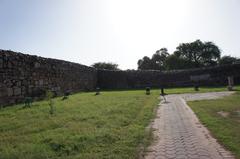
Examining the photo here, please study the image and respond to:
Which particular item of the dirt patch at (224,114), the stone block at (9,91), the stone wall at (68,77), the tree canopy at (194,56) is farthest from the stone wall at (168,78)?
the tree canopy at (194,56)

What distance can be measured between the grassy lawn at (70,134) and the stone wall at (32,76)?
8.12ft

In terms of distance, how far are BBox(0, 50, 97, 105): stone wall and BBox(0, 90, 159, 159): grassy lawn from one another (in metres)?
2.47

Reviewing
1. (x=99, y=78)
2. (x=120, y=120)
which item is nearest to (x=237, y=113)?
(x=120, y=120)

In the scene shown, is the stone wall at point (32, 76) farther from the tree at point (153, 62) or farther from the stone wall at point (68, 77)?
the tree at point (153, 62)

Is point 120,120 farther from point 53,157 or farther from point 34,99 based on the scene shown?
point 34,99

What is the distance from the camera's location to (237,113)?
10484mm

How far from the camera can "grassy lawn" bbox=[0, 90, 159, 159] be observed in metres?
5.57

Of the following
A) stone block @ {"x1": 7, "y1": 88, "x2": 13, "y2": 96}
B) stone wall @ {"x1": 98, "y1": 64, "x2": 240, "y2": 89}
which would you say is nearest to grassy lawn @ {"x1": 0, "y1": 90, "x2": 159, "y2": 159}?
stone block @ {"x1": 7, "y1": 88, "x2": 13, "y2": 96}

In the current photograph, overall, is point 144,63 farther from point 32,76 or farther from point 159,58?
point 32,76

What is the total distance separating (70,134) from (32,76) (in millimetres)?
8406

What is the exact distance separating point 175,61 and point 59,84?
46421 mm

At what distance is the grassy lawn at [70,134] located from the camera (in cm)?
557

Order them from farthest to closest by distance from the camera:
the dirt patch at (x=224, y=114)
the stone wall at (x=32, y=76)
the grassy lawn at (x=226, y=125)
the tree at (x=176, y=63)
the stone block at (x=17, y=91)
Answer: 1. the tree at (x=176, y=63)
2. the stone block at (x=17, y=91)
3. the stone wall at (x=32, y=76)
4. the dirt patch at (x=224, y=114)
5. the grassy lawn at (x=226, y=125)

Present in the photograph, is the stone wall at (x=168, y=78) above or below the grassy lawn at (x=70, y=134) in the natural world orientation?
above
